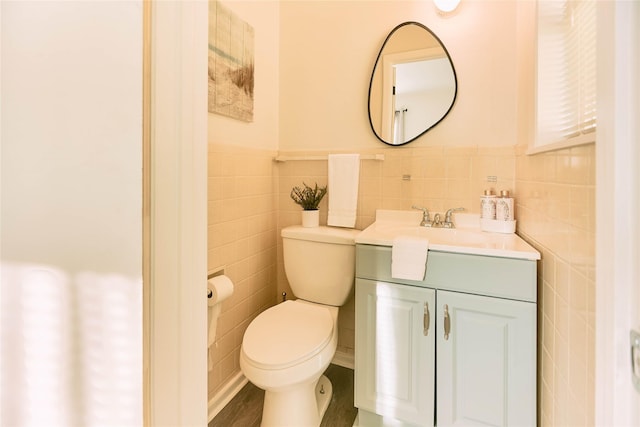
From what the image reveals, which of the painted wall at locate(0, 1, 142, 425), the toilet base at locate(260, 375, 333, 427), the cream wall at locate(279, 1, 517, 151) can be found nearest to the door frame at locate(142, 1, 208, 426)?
the painted wall at locate(0, 1, 142, 425)

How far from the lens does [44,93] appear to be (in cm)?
47

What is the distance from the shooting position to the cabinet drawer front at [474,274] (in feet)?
3.59

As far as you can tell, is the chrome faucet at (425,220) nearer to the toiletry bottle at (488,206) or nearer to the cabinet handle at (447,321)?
the toiletry bottle at (488,206)

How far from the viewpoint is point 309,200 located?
1.79 metres

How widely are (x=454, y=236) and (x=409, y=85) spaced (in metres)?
0.87

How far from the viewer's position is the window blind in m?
0.78

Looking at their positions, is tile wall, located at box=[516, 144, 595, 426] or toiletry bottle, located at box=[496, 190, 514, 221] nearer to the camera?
tile wall, located at box=[516, 144, 595, 426]

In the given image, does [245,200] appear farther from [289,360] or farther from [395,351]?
[395,351]

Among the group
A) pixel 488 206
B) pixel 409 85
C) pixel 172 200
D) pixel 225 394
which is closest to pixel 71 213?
pixel 172 200

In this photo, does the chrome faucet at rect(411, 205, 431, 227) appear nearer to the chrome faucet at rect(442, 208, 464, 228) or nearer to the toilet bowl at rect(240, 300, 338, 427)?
the chrome faucet at rect(442, 208, 464, 228)

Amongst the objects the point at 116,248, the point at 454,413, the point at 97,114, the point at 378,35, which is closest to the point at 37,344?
the point at 116,248

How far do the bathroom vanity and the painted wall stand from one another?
1011 mm

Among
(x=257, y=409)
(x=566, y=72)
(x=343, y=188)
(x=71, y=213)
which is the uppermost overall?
(x=566, y=72)

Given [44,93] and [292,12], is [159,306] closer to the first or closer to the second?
[44,93]
